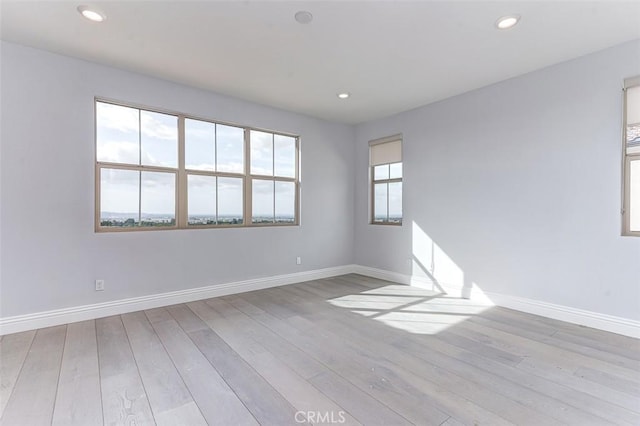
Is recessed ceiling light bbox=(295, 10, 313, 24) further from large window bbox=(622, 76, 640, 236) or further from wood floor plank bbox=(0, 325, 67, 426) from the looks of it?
wood floor plank bbox=(0, 325, 67, 426)

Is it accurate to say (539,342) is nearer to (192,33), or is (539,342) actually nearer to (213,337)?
(213,337)

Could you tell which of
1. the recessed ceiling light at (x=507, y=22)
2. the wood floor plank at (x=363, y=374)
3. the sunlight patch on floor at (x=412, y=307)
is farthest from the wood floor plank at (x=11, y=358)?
the recessed ceiling light at (x=507, y=22)

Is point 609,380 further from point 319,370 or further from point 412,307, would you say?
point 319,370

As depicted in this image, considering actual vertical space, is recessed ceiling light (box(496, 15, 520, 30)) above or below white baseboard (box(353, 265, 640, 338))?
above

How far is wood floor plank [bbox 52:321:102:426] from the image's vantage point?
176cm

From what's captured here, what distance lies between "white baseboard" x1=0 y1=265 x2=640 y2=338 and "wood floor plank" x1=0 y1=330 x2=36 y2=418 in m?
0.15

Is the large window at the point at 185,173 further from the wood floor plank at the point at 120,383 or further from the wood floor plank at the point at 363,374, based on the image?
the wood floor plank at the point at 363,374

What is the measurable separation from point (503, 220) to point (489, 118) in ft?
4.38

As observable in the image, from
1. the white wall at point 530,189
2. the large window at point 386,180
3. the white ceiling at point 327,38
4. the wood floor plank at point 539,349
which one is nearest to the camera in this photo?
the wood floor plank at point 539,349

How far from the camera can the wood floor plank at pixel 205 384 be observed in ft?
5.76

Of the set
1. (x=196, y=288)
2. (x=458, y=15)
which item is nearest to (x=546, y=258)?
(x=458, y=15)

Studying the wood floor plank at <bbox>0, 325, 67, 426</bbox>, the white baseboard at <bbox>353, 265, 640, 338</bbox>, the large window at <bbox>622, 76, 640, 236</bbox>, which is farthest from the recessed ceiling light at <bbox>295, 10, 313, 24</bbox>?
the white baseboard at <bbox>353, 265, 640, 338</bbox>

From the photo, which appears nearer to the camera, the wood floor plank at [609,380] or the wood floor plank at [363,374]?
the wood floor plank at [363,374]

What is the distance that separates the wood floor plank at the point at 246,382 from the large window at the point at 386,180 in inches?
137
